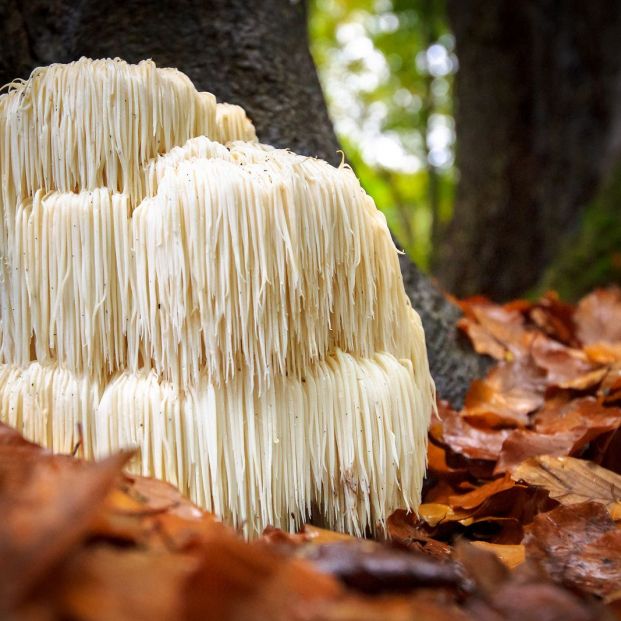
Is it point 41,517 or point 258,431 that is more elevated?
point 41,517

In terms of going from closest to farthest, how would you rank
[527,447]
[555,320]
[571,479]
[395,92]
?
[571,479]
[527,447]
[555,320]
[395,92]

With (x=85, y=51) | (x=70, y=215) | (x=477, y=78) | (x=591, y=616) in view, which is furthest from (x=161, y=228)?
(x=477, y=78)

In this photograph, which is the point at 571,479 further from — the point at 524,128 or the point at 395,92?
the point at 395,92

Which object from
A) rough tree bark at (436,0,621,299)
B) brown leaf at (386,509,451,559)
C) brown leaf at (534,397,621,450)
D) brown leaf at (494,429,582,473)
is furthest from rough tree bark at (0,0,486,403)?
rough tree bark at (436,0,621,299)

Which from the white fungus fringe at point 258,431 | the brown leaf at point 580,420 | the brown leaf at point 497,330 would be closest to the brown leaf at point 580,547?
the white fungus fringe at point 258,431

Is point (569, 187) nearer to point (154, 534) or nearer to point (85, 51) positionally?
point (85, 51)

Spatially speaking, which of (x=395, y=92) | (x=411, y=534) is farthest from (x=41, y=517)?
(x=395, y=92)
